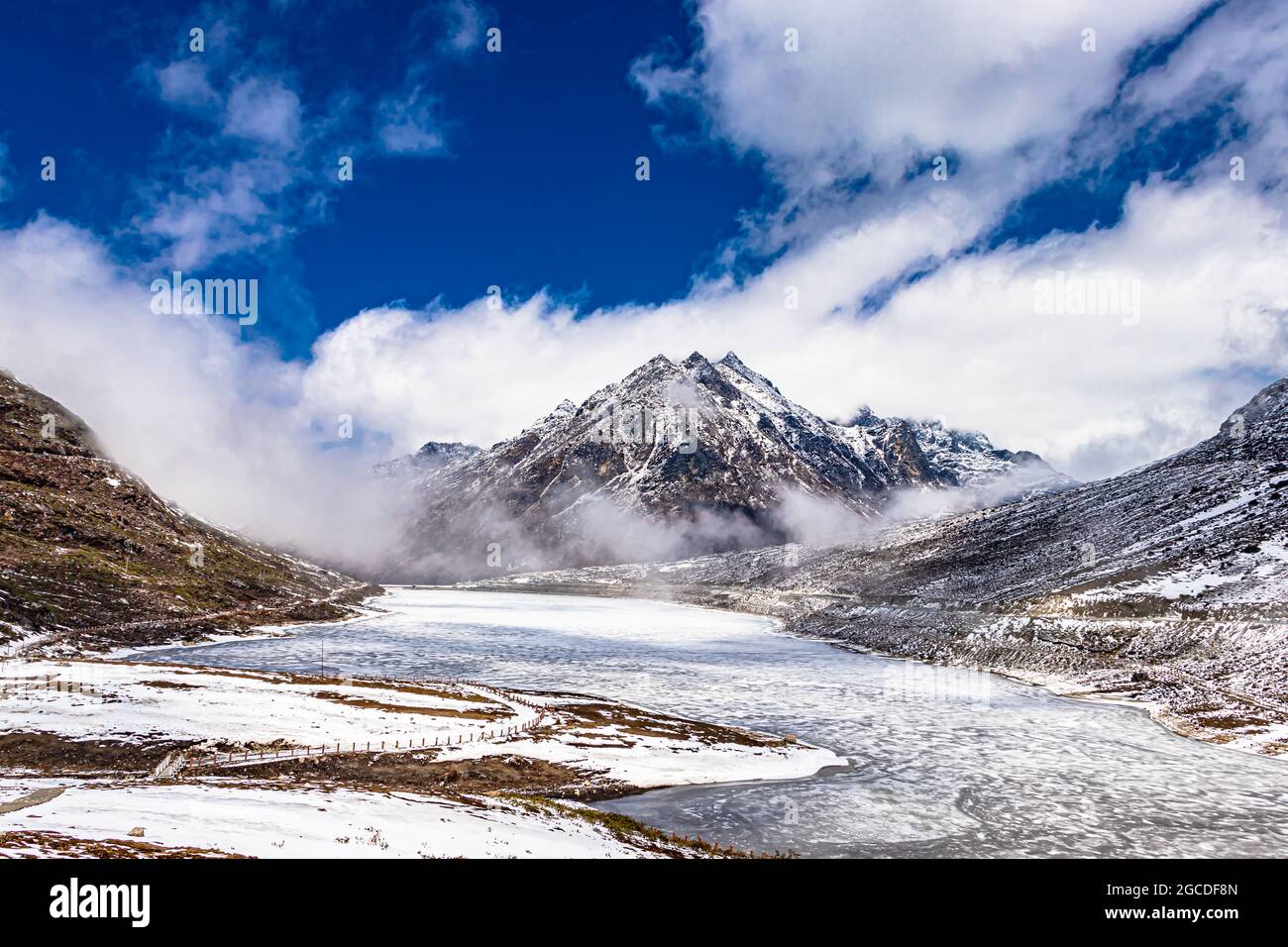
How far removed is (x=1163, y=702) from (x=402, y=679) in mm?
77581

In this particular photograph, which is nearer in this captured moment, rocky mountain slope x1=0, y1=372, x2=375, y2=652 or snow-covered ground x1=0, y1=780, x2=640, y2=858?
snow-covered ground x1=0, y1=780, x2=640, y2=858

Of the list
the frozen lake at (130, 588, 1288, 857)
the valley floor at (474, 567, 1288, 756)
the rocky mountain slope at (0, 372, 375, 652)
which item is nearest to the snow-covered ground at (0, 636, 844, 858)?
the frozen lake at (130, 588, 1288, 857)

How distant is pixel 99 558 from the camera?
139 metres

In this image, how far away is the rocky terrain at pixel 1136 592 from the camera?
70.8 m

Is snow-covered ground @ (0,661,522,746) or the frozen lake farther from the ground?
snow-covered ground @ (0,661,522,746)

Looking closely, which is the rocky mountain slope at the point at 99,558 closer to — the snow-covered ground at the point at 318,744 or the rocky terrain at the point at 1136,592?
the snow-covered ground at the point at 318,744

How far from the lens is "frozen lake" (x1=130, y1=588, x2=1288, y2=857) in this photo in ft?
117

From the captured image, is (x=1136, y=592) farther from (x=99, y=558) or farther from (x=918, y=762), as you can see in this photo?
(x=99, y=558)

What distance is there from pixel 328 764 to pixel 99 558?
123641 mm

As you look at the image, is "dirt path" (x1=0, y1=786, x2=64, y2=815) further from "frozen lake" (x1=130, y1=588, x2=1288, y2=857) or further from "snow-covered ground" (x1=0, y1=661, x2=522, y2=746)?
"frozen lake" (x1=130, y1=588, x2=1288, y2=857)

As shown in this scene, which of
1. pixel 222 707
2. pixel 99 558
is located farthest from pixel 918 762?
pixel 99 558

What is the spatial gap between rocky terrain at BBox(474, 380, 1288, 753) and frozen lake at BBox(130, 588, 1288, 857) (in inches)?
290

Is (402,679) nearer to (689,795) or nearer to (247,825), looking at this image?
(689,795)
